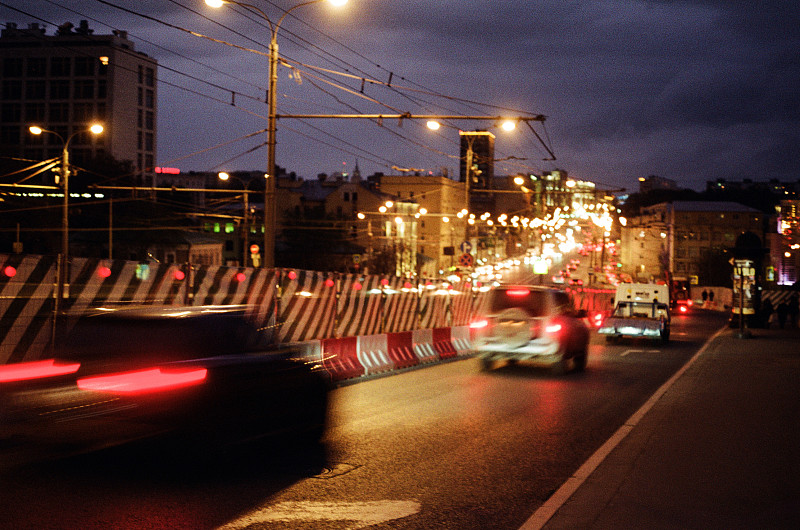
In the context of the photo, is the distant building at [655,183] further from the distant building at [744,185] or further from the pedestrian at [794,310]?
the pedestrian at [794,310]

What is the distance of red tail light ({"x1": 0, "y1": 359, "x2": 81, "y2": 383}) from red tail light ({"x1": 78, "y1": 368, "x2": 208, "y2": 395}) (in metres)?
0.18

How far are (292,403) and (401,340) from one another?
30.6ft

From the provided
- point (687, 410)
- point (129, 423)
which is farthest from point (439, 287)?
point (129, 423)

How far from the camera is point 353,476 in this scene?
776 cm

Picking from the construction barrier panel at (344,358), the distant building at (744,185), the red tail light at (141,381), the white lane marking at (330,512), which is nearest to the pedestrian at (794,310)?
the construction barrier panel at (344,358)

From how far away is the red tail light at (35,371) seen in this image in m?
6.81

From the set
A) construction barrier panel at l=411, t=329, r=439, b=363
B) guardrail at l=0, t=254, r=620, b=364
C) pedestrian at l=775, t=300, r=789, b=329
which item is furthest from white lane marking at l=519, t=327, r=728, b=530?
pedestrian at l=775, t=300, r=789, b=329

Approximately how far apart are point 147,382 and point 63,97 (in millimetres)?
97544

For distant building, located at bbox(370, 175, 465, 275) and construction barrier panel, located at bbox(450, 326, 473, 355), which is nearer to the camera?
construction barrier panel, located at bbox(450, 326, 473, 355)

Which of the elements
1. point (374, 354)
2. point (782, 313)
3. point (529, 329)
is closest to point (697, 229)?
point (782, 313)

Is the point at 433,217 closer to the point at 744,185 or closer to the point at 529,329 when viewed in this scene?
the point at 529,329

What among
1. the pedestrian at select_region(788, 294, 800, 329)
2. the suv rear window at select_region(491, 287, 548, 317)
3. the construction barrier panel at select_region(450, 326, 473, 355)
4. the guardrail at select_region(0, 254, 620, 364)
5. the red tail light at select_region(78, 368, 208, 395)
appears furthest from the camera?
the pedestrian at select_region(788, 294, 800, 329)

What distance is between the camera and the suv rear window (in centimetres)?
1733

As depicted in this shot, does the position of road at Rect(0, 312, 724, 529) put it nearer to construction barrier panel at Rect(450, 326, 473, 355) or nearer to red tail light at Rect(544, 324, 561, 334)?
red tail light at Rect(544, 324, 561, 334)
